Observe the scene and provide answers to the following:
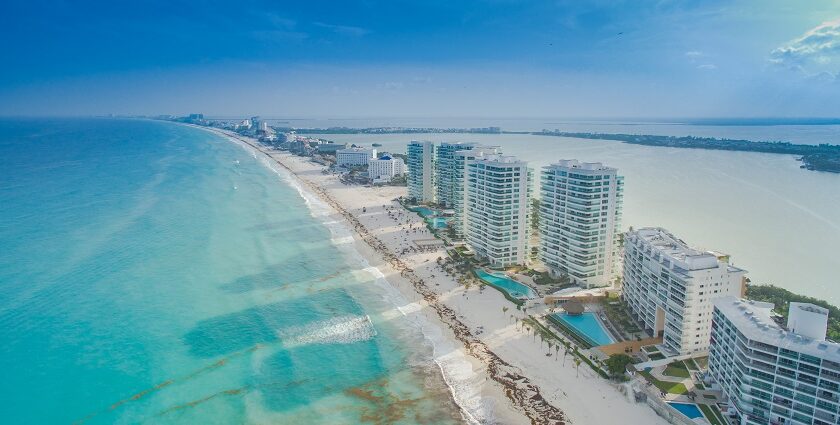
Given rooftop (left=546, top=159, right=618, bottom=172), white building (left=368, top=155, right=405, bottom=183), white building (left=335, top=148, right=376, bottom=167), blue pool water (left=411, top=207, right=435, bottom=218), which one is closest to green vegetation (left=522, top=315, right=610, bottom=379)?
rooftop (left=546, top=159, right=618, bottom=172)

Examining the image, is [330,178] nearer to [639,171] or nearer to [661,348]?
[639,171]

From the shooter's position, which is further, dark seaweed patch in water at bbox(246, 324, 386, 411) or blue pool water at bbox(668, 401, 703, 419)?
dark seaweed patch in water at bbox(246, 324, 386, 411)

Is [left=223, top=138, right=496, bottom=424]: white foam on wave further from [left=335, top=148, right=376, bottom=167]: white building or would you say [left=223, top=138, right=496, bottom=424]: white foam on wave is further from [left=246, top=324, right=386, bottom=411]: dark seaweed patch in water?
[left=335, top=148, right=376, bottom=167]: white building

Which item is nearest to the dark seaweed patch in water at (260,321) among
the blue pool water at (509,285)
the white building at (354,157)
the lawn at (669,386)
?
the blue pool water at (509,285)

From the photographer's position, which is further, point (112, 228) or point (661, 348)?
point (112, 228)

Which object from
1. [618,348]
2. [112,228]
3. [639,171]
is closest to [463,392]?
[618,348]

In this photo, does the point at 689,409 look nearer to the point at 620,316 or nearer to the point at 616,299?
the point at 620,316

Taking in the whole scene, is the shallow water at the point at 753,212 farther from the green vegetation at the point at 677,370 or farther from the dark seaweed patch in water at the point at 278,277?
the dark seaweed patch in water at the point at 278,277
